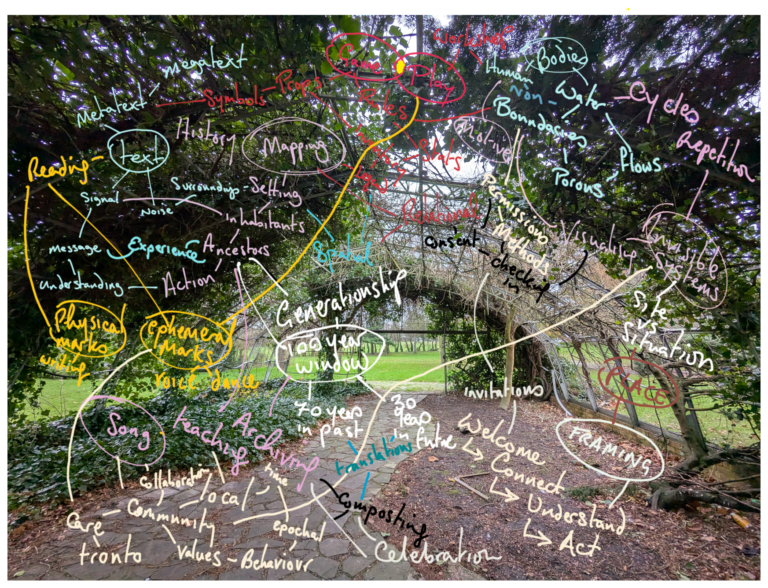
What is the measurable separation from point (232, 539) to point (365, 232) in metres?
2.44

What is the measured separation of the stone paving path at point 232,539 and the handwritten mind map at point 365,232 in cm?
2

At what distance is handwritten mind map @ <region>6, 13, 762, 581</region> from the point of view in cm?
170

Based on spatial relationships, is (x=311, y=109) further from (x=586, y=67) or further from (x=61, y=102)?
(x=586, y=67)

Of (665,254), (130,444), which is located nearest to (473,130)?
(665,254)

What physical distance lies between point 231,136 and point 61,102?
996mm

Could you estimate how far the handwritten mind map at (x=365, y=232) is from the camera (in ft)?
5.57

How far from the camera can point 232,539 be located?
205cm

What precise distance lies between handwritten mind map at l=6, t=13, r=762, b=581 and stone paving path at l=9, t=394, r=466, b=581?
0.02m

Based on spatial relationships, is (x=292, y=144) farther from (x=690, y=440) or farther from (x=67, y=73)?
(x=690, y=440)

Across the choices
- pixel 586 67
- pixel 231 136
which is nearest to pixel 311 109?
pixel 231 136

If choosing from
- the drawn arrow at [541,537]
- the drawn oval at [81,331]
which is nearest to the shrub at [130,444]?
the drawn oval at [81,331]

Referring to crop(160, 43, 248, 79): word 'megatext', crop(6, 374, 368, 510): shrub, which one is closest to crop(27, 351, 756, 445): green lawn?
crop(6, 374, 368, 510): shrub

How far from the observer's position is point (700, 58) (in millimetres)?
1565

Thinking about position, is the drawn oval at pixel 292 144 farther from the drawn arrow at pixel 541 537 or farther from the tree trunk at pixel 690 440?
the tree trunk at pixel 690 440
